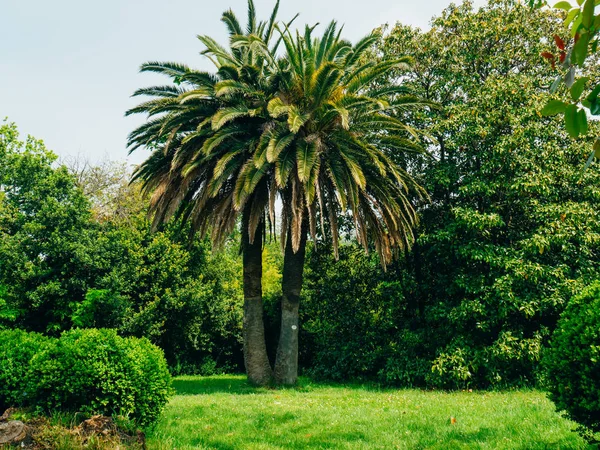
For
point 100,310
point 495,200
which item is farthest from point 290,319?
point 100,310

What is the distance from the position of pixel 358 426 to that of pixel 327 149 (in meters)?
8.10

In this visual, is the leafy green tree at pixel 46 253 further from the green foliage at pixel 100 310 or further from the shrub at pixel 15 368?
the shrub at pixel 15 368

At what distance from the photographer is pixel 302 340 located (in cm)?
2202

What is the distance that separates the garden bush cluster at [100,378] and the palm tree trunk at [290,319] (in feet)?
23.9

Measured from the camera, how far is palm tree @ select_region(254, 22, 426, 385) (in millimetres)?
12664

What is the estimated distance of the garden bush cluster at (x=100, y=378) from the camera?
280 inches

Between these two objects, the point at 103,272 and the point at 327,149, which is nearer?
the point at 327,149

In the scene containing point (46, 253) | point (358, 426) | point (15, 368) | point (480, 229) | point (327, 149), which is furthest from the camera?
point (46, 253)

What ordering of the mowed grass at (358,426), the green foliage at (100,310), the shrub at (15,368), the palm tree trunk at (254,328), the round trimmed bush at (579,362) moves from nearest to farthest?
the round trimmed bush at (579,362), the mowed grass at (358,426), the shrub at (15,368), the palm tree trunk at (254,328), the green foliage at (100,310)

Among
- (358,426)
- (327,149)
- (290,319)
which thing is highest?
(327,149)

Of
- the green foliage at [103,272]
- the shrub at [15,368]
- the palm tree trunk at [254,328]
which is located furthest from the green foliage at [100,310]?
the shrub at [15,368]

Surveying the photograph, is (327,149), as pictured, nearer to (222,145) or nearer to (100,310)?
(222,145)

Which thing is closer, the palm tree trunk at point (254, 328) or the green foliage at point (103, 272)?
the palm tree trunk at point (254, 328)

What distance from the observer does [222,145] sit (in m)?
14.0
